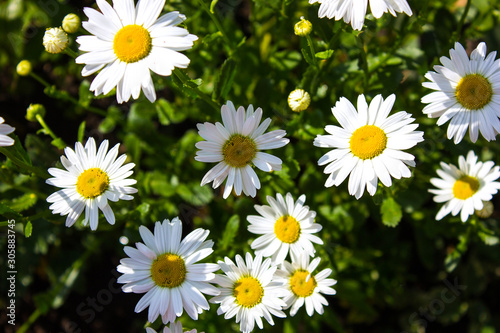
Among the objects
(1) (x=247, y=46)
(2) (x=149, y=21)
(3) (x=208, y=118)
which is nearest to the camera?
(2) (x=149, y=21)

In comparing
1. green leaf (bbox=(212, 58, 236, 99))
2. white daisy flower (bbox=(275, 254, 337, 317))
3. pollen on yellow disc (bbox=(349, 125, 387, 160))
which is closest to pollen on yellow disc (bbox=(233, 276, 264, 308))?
white daisy flower (bbox=(275, 254, 337, 317))

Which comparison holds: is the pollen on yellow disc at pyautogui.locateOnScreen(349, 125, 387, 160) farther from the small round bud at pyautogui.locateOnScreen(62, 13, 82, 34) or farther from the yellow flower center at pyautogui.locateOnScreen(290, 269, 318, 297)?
the small round bud at pyautogui.locateOnScreen(62, 13, 82, 34)

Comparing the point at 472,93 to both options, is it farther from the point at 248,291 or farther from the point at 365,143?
the point at 248,291

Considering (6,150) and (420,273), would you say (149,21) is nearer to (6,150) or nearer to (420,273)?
(6,150)

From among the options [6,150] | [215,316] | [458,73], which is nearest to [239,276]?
[215,316]

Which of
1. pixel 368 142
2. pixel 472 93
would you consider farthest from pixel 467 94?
pixel 368 142

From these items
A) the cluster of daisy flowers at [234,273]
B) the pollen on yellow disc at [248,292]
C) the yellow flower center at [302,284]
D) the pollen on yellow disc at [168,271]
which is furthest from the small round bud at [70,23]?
the yellow flower center at [302,284]
